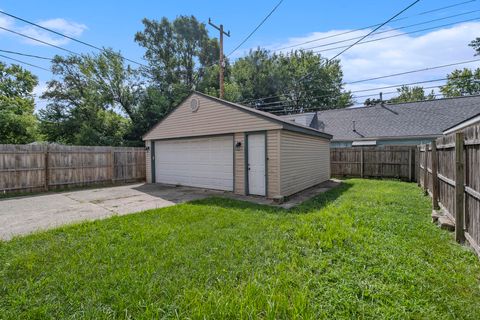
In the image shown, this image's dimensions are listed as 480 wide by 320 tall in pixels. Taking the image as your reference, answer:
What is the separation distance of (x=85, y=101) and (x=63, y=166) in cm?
1082

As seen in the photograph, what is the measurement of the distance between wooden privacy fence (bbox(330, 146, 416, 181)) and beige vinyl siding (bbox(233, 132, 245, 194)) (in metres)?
7.29

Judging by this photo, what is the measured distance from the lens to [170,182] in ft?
34.5

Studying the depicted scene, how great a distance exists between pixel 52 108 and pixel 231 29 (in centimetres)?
1490

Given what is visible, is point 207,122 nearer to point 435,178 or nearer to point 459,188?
point 435,178

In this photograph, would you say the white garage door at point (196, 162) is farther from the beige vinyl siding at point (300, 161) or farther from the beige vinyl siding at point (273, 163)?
the beige vinyl siding at point (300, 161)

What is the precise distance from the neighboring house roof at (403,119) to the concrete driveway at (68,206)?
369 inches

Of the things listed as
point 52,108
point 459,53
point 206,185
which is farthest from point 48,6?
point 459,53

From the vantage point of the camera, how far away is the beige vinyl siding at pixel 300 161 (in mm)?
7102

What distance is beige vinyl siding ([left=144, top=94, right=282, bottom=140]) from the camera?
7459mm

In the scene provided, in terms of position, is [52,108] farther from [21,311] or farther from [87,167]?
[21,311]

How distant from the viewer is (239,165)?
308 inches

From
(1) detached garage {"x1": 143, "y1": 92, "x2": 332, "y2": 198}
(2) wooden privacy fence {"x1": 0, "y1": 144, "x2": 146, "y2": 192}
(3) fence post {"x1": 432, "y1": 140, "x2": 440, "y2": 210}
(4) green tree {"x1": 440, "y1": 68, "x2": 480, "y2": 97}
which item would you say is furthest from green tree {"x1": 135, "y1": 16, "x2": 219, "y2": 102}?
(4) green tree {"x1": 440, "y1": 68, "x2": 480, "y2": 97}

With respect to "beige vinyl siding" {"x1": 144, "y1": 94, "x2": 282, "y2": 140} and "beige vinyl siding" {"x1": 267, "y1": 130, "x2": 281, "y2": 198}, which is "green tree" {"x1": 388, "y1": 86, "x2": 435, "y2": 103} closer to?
"beige vinyl siding" {"x1": 144, "y1": 94, "x2": 282, "y2": 140}

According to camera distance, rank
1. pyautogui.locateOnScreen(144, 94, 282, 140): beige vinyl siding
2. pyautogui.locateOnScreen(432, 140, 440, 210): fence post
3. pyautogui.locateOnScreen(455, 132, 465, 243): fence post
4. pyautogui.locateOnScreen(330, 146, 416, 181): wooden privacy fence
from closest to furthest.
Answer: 1. pyautogui.locateOnScreen(455, 132, 465, 243): fence post
2. pyautogui.locateOnScreen(432, 140, 440, 210): fence post
3. pyautogui.locateOnScreen(144, 94, 282, 140): beige vinyl siding
4. pyautogui.locateOnScreen(330, 146, 416, 181): wooden privacy fence
